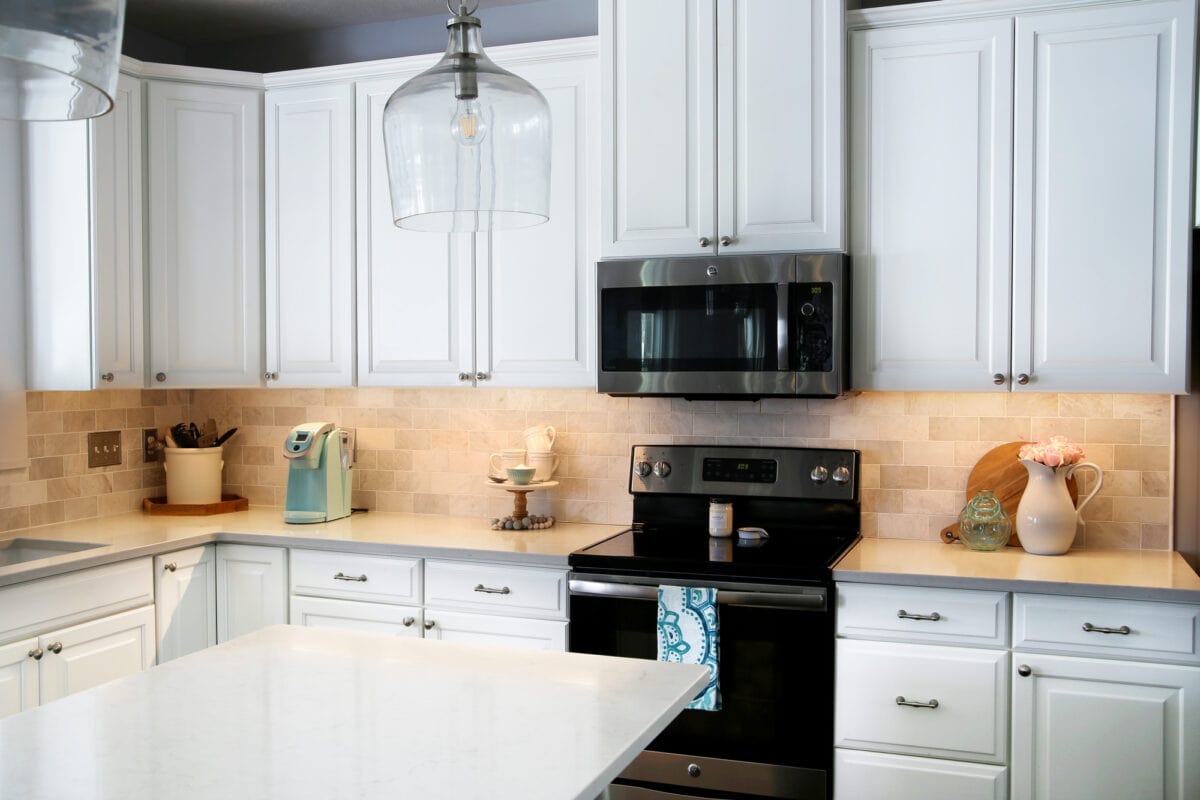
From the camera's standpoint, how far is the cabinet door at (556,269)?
10.5ft

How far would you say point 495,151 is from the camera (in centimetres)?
141

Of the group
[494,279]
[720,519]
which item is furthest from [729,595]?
[494,279]

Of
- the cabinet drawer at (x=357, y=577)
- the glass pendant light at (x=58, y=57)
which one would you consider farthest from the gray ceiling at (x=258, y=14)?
the glass pendant light at (x=58, y=57)

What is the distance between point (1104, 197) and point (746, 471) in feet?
4.18

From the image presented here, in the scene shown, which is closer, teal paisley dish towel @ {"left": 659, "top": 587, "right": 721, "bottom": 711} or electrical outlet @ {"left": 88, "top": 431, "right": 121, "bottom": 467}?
teal paisley dish towel @ {"left": 659, "top": 587, "right": 721, "bottom": 711}

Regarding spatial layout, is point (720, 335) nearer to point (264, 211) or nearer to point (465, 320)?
point (465, 320)

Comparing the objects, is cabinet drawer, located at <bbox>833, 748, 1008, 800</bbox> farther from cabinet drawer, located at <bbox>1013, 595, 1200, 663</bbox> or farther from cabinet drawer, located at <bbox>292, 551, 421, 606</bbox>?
cabinet drawer, located at <bbox>292, 551, 421, 606</bbox>

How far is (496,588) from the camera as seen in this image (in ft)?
9.91

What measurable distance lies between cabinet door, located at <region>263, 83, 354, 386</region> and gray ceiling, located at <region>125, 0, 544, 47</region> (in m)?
0.34

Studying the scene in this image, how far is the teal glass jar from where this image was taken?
2922 millimetres

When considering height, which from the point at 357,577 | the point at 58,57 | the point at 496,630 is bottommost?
the point at 496,630

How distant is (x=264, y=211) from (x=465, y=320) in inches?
34.5

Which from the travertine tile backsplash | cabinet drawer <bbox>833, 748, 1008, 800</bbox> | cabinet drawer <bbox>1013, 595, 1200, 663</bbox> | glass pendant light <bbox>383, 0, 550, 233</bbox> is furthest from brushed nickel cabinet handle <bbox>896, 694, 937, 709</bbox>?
glass pendant light <bbox>383, 0, 550, 233</bbox>

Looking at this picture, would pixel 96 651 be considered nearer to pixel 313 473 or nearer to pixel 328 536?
pixel 328 536
